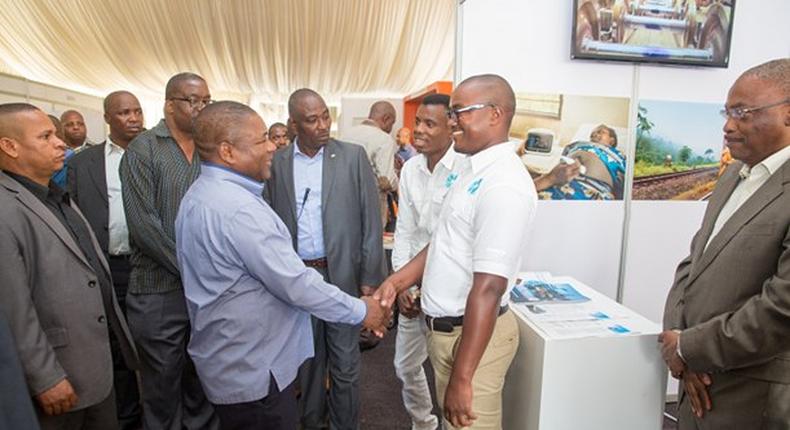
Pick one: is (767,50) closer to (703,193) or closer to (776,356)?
(703,193)

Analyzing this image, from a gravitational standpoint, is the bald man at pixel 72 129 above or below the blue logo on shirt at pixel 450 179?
above

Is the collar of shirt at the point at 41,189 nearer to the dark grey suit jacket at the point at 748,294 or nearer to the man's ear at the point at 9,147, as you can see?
the man's ear at the point at 9,147

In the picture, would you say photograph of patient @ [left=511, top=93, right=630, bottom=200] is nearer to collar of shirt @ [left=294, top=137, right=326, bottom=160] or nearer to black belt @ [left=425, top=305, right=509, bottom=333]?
collar of shirt @ [left=294, top=137, right=326, bottom=160]

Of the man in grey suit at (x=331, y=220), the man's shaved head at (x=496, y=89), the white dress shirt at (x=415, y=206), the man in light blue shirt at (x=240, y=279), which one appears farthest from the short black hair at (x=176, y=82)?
the man's shaved head at (x=496, y=89)

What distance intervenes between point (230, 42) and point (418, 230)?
34.3ft

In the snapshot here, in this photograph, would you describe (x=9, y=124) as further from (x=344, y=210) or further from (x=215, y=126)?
(x=344, y=210)

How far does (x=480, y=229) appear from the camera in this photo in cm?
138

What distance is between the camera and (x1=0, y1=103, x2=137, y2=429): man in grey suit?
1.37m

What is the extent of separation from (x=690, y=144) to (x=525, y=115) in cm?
102

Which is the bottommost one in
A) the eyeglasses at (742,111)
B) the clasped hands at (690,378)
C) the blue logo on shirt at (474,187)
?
the clasped hands at (690,378)

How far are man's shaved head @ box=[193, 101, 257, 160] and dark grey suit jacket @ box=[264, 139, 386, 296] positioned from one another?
Result: 0.77 m

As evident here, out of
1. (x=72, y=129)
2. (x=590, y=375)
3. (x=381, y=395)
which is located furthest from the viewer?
(x=72, y=129)

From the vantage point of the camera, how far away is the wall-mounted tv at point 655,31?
2381 mm

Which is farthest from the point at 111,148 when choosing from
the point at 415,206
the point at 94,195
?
the point at 415,206
